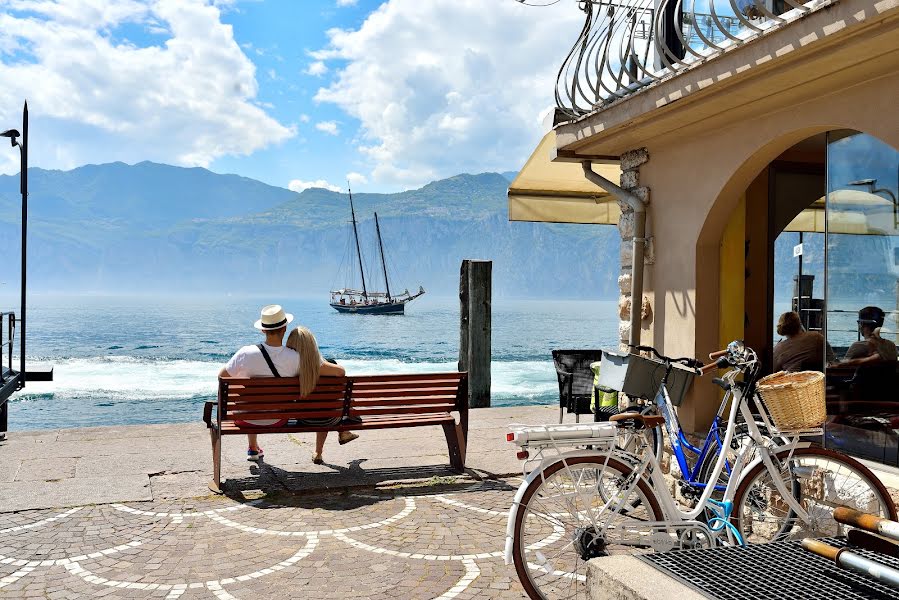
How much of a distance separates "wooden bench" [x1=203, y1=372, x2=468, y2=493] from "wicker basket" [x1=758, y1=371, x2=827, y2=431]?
2.93 m

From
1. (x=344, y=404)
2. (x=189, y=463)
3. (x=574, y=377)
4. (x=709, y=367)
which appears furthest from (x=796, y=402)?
(x=189, y=463)

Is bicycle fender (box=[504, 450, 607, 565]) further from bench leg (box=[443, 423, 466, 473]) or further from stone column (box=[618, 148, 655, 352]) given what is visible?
stone column (box=[618, 148, 655, 352])

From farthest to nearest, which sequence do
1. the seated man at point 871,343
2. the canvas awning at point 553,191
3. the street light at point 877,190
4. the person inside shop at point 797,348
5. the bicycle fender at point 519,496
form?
the canvas awning at point 553,191 → the person inside shop at point 797,348 → the seated man at point 871,343 → the street light at point 877,190 → the bicycle fender at point 519,496

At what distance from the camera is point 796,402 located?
3682 millimetres

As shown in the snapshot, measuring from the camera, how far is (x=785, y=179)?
24.2 feet

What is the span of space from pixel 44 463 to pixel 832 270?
5849 mm

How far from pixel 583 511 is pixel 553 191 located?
536 centimetres

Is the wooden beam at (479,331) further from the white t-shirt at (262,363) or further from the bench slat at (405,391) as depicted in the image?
the white t-shirt at (262,363)

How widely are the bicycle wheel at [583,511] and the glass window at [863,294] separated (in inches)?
76.4

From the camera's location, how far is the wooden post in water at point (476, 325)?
433 inches

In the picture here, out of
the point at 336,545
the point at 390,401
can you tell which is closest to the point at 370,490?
the point at 390,401

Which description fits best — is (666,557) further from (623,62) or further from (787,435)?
(623,62)

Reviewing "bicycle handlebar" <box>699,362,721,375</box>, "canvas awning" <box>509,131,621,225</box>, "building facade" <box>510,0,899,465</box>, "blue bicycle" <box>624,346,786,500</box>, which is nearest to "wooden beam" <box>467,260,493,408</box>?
"canvas awning" <box>509,131,621,225</box>

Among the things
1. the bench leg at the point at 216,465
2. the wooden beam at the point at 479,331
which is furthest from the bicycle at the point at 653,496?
the wooden beam at the point at 479,331
